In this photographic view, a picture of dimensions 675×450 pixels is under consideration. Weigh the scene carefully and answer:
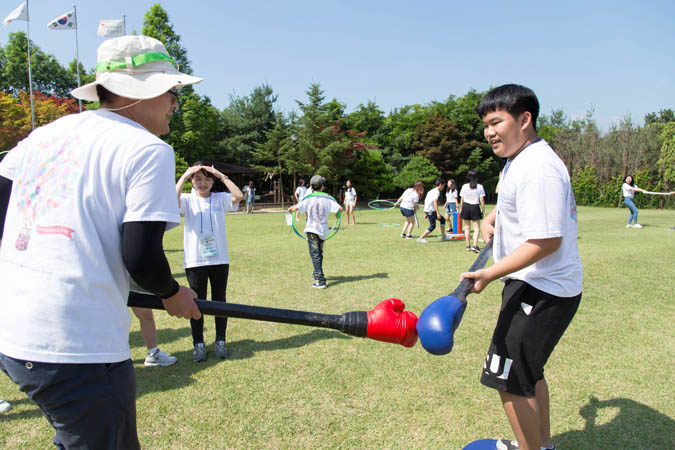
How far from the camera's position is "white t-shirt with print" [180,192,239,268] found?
4609 mm

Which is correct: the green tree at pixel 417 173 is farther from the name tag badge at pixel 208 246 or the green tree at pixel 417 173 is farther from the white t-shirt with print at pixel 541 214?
the white t-shirt with print at pixel 541 214

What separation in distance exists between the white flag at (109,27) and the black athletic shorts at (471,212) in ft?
65.6

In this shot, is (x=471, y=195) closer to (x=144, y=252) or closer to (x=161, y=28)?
(x=144, y=252)

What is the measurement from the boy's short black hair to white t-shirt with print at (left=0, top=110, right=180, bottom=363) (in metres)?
1.85

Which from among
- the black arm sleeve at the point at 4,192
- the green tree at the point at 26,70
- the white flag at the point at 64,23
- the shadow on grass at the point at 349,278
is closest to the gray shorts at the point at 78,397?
the black arm sleeve at the point at 4,192

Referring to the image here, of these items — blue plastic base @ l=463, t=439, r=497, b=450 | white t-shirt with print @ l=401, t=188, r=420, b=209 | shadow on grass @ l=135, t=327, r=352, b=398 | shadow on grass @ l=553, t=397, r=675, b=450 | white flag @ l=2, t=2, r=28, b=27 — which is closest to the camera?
blue plastic base @ l=463, t=439, r=497, b=450

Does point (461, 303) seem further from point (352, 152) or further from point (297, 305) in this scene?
point (352, 152)

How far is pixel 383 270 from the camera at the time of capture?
30.5 ft

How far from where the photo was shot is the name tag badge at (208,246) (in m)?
4.61

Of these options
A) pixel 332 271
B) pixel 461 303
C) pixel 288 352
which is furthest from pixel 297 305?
pixel 461 303

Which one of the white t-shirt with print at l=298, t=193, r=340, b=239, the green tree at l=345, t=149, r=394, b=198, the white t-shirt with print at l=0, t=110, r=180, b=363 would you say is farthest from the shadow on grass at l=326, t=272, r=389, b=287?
the green tree at l=345, t=149, r=394, b=198

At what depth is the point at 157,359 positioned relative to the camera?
4.47 meters

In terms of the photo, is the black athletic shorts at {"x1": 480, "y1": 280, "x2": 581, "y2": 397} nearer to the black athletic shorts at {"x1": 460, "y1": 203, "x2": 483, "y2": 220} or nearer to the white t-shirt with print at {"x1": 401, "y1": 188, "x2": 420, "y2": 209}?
the black athletic shorts at {"x1": 460, "y1": 203, "x2": 483, "y2": 220}

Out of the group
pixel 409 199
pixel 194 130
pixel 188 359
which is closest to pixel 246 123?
pixel 194 130
